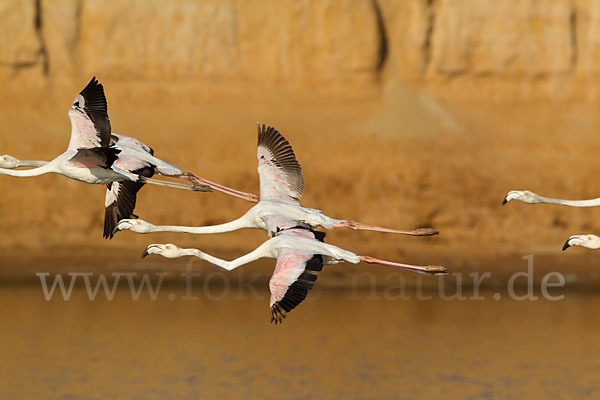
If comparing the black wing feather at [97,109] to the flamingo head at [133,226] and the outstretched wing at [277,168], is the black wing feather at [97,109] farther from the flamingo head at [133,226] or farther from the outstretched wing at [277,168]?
the outstretched wing at [277,168]

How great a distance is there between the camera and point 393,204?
42.1 meters

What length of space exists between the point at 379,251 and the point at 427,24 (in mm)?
9791

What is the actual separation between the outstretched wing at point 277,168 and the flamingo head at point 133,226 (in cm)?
184

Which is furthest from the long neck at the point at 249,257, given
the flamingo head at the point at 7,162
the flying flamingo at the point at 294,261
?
the flamingo head at the point at 7,162

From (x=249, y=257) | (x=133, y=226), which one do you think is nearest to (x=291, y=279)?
(x=249, y=257)

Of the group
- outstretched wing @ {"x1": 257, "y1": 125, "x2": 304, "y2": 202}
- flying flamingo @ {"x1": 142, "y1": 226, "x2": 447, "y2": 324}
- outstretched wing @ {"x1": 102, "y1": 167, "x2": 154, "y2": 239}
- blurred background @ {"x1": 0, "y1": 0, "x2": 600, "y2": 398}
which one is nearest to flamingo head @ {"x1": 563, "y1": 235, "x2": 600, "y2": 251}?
flying flamingo @ {"x1": 142, "y1": 226, "x2": 447, "y2": 324}

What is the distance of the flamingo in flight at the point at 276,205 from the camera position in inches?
729

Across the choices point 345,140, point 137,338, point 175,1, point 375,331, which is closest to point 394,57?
point 345,140

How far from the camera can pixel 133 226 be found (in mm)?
18797

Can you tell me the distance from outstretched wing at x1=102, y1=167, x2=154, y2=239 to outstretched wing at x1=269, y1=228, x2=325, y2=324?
3.47 meters

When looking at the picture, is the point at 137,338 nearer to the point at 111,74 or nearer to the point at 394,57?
the point at 111,74

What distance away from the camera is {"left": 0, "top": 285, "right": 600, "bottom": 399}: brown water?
1131 inches

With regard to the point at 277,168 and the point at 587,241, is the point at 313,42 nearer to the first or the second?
the point at 277,168

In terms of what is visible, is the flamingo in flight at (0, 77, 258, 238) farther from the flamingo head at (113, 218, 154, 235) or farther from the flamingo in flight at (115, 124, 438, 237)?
the flamingo in flight at (115, 124, 438, 237)
